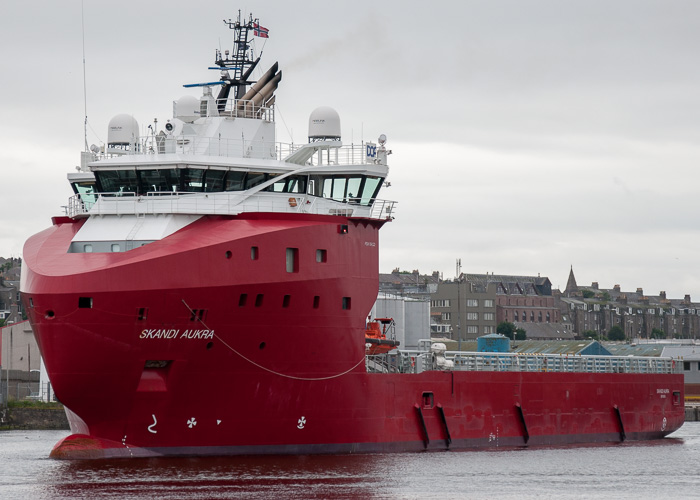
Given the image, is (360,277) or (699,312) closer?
(360,277)

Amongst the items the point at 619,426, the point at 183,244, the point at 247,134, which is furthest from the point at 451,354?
the point at 183,244

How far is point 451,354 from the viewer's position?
47.4 m

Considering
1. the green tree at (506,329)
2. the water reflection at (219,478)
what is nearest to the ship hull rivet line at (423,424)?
the water reflection at (219,478)

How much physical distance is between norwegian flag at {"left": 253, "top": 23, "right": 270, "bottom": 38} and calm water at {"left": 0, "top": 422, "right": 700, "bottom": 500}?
45.5 ft

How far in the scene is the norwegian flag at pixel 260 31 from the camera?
40.1 m

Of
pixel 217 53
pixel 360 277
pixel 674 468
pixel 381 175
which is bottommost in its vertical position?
pixel 674 468

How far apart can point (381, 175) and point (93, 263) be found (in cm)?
1011

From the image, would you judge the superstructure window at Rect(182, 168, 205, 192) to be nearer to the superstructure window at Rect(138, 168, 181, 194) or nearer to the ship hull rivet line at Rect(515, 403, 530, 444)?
the superstructure window at Rect(138, 168, 181, 194)

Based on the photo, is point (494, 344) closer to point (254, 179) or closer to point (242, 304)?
point (254, 179)

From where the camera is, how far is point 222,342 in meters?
33.6

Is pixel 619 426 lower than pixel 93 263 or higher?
lower

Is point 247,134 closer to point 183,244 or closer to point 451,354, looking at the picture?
point 183,244

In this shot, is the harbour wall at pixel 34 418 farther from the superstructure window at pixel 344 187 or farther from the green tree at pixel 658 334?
the green tree at pixel 658 334

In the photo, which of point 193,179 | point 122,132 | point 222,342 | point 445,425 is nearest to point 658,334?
point 445,425
